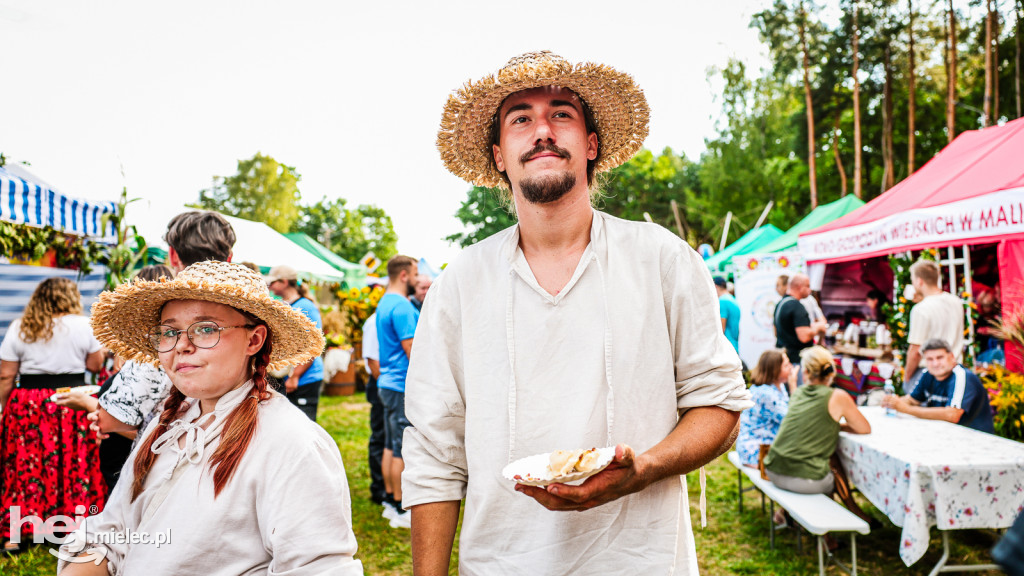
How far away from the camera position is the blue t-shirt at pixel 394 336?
192 inches

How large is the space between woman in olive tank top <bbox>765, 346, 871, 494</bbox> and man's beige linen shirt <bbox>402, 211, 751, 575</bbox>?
3397 mm

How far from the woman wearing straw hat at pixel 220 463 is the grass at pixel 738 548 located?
2.89 m

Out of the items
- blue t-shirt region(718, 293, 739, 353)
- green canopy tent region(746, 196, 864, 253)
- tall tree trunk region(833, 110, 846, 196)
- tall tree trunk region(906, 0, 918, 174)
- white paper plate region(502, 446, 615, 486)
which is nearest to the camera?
white paper plate region(502, 446, 615, 486)

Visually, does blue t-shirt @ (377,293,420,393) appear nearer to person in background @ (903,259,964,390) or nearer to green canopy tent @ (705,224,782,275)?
person in background @ (903,259,964,390)

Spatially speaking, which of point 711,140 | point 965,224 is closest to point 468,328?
point 965,224

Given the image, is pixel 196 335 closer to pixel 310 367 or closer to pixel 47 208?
pixel 310 367

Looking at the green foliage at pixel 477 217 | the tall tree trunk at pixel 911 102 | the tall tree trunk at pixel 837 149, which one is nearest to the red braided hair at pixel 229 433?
the tall tree trunk at pixel 911 102

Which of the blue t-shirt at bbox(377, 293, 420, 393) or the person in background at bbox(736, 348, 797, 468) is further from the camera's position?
the person in background at bbox(736, 348, 797, 468)

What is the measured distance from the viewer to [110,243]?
5.62 m

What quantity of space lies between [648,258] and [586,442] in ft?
1.51

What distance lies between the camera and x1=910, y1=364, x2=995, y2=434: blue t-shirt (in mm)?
4676

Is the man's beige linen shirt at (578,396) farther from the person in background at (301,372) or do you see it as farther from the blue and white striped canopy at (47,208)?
the blue and white striped canopy at (47,208)

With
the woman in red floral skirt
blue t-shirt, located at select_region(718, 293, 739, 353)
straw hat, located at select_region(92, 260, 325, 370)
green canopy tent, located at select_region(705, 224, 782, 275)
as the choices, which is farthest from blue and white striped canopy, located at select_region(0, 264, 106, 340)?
green canopy tent, located at select_region(705, 224, 782, 275)

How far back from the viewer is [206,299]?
1.76m
